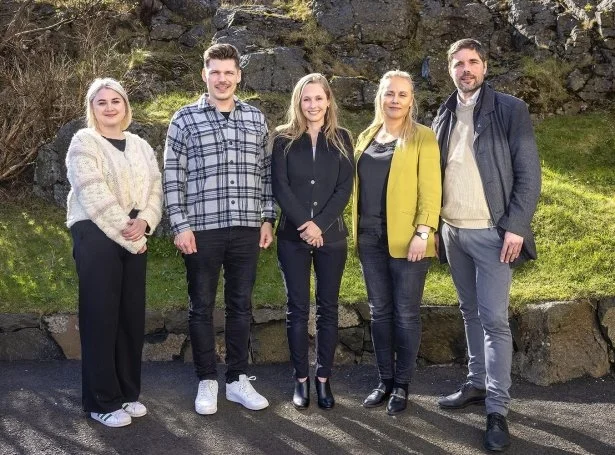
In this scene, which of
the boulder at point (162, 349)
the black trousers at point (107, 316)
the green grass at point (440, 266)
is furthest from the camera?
the green grass at point (440, 266)

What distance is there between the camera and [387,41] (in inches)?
458

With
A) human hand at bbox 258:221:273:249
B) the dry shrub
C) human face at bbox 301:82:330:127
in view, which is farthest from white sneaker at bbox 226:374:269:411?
the dry shrub

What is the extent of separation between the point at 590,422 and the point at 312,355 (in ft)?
7.18

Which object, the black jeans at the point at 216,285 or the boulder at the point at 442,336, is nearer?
the black jeans at the point at 216,285

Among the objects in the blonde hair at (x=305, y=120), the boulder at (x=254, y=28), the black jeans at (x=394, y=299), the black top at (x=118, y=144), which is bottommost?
the black jeans at (x=394, y=299)

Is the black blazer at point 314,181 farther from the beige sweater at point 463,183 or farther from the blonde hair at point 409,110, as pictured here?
the beige sweater at point 463,183

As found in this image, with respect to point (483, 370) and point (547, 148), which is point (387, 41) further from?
point (483, 370)

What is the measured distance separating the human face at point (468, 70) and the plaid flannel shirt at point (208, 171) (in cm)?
132

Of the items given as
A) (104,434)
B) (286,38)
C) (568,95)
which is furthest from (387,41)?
(104,434)

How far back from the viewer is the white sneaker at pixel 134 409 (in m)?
4.77

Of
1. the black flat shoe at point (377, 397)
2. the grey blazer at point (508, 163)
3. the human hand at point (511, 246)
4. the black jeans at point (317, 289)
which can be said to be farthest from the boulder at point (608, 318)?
the black jeans at point (317, 289)

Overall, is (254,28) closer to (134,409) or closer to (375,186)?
(375,186)

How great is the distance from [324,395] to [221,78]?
2122 mm

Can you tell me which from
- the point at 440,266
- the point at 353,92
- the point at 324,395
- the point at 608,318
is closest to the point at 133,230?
the point at 324,395
